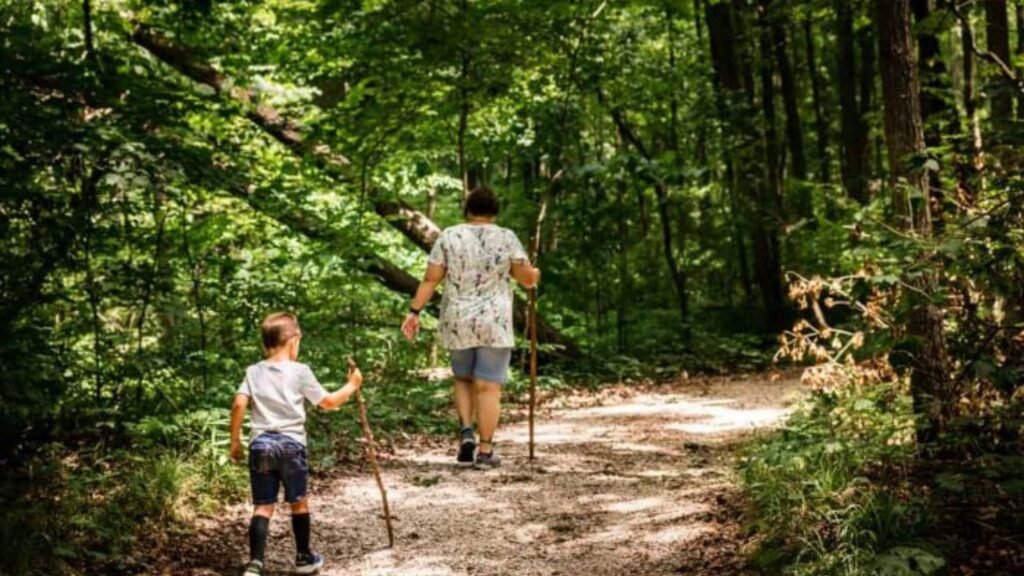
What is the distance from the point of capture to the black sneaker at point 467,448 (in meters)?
7.53

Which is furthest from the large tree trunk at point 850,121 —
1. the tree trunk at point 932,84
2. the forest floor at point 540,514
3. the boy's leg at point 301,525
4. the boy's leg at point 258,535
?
the boy's leg at point 258,535

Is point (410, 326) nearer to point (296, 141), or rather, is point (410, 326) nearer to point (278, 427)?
point (278, 427)

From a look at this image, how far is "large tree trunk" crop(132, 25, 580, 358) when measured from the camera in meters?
11.0

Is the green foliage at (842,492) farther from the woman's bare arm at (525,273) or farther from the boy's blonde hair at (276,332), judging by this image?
the boy's blonde hair at (276,332)

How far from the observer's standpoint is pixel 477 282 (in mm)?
7301

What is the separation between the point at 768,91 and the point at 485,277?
13623 mm

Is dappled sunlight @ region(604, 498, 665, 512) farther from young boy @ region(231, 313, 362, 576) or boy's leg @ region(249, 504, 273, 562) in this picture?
boy's leg @ region(249, 504, 273, 562)

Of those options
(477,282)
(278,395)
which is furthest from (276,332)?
(477,282)

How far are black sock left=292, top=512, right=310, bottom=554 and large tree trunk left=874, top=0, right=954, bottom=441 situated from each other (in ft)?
12.5

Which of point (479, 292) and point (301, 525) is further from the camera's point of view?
point (479, 292)

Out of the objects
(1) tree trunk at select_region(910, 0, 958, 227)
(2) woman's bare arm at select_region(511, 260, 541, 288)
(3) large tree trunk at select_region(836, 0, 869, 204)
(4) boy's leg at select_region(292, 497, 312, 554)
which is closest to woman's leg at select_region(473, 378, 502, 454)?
(2) woman's bare arm at select_region(511, 260, 541, 288)

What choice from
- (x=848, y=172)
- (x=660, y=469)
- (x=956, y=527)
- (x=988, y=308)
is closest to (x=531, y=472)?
(x=660, y=469)

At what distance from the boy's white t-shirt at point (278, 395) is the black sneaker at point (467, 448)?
2.65 m

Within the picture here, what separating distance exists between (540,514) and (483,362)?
5.19ft
